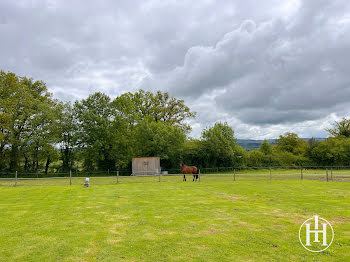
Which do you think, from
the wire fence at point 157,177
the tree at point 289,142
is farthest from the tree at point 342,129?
the wire fence at point 157,177

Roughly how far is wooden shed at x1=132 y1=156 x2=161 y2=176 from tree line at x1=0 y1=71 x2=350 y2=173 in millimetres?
3170

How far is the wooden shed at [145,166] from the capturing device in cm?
3022

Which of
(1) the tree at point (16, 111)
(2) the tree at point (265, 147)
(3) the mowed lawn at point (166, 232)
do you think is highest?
(1) the tree at point (16, 111)

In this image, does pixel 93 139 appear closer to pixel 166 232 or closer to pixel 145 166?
pixel 145 166

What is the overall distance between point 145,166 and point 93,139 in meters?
9.33

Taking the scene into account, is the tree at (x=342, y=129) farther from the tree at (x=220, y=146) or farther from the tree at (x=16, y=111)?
the tree at (x=16, y=111)

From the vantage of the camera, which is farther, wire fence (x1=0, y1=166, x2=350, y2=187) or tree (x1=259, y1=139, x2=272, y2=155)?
tree (x1=259, y1=139, x2=272, y2=155)

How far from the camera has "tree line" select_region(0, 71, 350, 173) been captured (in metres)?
30.8

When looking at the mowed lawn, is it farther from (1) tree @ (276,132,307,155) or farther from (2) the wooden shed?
(1) tree @ (276,132,307,155)

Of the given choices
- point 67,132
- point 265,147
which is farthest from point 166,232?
point 265,147

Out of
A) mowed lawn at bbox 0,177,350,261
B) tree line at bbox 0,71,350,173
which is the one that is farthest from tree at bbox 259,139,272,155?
mowed lawn at bbox 0,177,350,261

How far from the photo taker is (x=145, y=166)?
30.2 m

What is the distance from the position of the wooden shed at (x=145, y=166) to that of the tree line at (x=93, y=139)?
3.17 m

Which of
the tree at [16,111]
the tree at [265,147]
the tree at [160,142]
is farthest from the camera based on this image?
the tree at [265,147]
